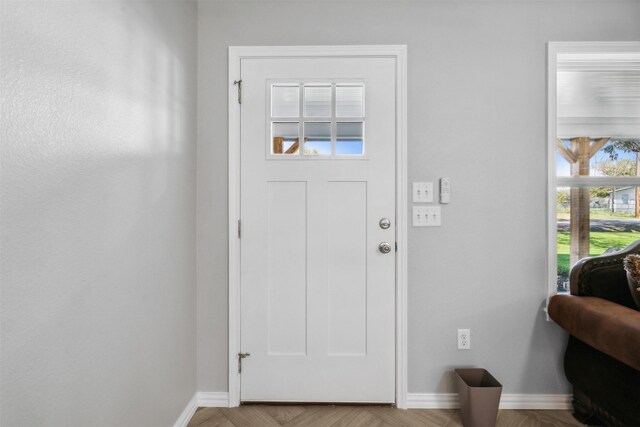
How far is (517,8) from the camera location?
6.80 feet

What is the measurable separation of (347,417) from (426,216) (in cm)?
117

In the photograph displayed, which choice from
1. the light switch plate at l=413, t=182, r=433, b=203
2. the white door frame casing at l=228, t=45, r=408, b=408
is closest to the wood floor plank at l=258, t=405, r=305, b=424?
the white door frame casing at l=228, t=45, r=408, b=408

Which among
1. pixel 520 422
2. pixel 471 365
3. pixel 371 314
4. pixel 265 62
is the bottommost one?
pixel 520 422

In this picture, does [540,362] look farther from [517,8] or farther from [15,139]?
[15,139]

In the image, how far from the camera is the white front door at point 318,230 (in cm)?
209

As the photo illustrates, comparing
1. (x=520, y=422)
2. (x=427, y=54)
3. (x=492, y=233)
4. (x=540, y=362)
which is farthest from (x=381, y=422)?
(x=427, y=54)

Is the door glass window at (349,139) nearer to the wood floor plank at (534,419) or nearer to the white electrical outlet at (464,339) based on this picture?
the white electrical outlet at (464,339)

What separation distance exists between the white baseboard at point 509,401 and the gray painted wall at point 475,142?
35mm

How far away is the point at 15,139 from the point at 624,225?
3005mm

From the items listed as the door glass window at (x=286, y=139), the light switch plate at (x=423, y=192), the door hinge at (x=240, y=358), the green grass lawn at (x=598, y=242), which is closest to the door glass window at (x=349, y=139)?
the door glass window at (x=286, y=139)

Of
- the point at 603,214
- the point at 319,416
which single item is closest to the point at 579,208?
the point at 603,214

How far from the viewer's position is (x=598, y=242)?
2.34 m

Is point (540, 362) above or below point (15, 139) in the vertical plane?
below

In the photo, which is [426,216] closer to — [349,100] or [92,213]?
[349,100]
